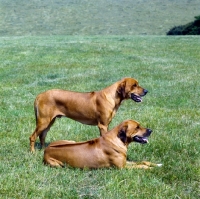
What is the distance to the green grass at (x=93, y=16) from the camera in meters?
44.9

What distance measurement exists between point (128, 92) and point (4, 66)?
11332 mm

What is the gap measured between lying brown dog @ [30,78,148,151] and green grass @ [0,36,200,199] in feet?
1.59

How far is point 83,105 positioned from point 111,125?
151 cm

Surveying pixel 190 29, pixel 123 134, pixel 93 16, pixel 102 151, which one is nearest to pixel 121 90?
pixel 123 134

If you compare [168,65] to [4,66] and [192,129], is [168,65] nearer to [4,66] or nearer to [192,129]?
[4,66]

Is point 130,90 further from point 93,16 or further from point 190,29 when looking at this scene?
point 93,16

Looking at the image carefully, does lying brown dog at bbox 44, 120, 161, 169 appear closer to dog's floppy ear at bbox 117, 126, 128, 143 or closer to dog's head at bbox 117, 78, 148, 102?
dog's floppy ear at bbox 117, 126, 128, 143

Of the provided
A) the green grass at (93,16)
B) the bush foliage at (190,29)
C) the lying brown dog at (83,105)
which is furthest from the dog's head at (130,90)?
the green grass at (93,16)

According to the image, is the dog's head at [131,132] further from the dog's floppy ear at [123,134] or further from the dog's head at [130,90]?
the dog's head at [130,90]

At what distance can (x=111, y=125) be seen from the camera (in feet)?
28.7

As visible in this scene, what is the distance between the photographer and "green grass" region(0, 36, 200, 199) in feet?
17.8

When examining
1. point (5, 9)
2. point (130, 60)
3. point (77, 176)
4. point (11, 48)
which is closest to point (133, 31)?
point (5, 9)

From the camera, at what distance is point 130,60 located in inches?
729

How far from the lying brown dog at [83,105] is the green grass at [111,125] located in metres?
0.49
